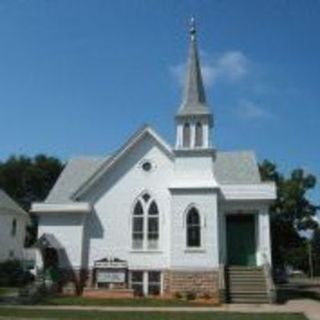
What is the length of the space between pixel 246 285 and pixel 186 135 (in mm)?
7908

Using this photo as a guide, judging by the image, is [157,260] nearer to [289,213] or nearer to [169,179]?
[169,179]

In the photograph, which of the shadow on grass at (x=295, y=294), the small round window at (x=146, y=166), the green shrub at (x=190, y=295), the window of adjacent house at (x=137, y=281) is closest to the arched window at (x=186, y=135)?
the small round window at (x=146, y=166)

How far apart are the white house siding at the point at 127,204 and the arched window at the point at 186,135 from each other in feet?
4.39

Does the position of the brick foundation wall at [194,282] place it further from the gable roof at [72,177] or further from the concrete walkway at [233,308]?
the gable roof at [72,177]

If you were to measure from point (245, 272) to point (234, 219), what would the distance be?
3729 mm

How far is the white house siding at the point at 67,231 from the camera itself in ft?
103

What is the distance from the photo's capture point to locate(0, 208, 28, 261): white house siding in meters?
51.7

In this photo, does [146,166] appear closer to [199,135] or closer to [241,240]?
[199,135]

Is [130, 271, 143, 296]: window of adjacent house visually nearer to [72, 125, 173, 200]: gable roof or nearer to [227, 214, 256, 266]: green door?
[227, 214, 256, 266]: green door

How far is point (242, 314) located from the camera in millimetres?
20875

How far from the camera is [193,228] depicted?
29344mm

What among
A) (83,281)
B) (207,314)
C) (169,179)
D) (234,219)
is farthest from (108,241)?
(207,314)

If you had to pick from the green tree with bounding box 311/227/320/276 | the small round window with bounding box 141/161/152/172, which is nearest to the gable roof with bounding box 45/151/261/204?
the small round window with bounding box 141/161/152/172

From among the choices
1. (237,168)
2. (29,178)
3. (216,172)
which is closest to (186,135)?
(216,172)
